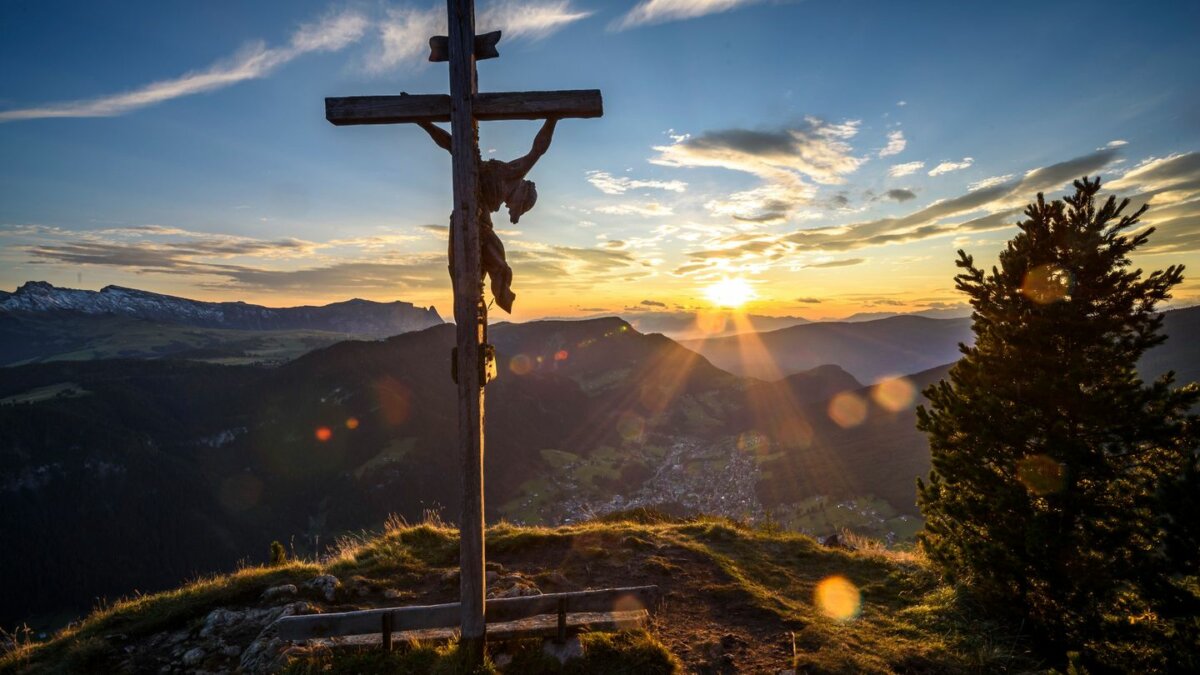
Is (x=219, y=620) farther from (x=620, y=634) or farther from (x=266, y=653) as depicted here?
(x=620, y=634)

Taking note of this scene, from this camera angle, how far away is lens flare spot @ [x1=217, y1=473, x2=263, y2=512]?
530ft

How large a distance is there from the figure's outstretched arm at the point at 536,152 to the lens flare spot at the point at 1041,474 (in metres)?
9.68

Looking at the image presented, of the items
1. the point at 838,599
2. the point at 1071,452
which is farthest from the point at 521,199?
the point at 838,599

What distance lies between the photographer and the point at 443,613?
7.30 meters

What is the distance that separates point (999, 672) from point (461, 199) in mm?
10335

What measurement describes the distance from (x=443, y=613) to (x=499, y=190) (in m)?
6.18

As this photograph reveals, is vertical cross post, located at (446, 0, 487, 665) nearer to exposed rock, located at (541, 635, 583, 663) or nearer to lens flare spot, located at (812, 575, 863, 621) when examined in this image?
exposed rock, located at (541, 635, 583, 663)

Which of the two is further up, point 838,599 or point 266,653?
point 266,653

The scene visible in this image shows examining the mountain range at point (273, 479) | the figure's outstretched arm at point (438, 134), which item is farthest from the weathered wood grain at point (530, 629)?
the mountain range at point (273, 479)

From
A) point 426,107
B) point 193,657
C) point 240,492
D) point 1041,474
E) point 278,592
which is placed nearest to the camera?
point 426,107

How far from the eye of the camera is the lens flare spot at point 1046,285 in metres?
8.96

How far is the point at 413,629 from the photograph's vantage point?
729 centimetres

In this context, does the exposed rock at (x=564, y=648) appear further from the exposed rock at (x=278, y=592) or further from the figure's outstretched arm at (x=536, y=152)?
the figure's outstretched arm at (x=536, y=152)

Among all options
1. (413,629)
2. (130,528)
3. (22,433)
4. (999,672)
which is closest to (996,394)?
(999,672)
